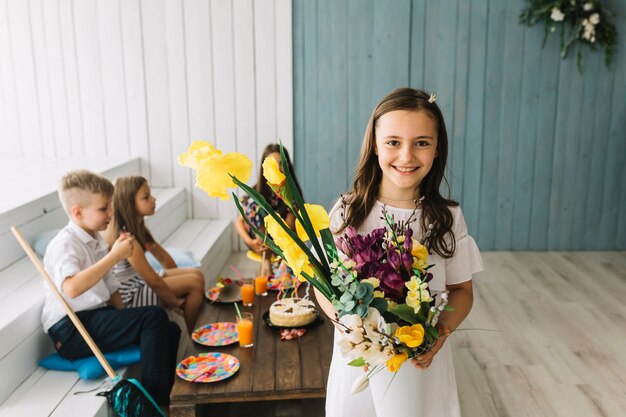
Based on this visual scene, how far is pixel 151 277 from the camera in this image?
2.83 m

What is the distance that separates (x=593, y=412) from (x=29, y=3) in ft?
14.0

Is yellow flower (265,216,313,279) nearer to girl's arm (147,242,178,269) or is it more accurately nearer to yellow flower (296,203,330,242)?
yellow flower (296,203,330,242)

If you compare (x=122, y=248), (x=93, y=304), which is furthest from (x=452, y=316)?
(x=93, y=304)

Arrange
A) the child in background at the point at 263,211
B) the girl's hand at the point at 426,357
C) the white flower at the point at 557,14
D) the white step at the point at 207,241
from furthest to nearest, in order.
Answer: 1. the white flower at the point at 557,14
2. the white step at the point at 207,241
3. the child in background at the point at 263,211
4. the girl's hand at the point at 426,357

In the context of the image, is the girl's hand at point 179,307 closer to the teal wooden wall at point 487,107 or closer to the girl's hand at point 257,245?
the girl's hand at point 257,245

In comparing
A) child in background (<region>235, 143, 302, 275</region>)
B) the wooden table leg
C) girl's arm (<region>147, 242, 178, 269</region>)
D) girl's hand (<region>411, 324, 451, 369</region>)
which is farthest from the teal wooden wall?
girl's hand (<region>411, 324, 451, 369</region>)

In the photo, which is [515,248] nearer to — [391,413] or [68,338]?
[68,338]

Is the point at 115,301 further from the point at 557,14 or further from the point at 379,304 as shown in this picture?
the point at 557,14

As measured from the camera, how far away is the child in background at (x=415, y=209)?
133cm

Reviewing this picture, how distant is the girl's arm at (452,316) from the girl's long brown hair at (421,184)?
0.10 meters

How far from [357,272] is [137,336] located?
5.31 ft

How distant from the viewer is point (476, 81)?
4.62 metres

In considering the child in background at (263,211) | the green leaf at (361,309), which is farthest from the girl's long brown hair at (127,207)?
the green leaf at (361,309)

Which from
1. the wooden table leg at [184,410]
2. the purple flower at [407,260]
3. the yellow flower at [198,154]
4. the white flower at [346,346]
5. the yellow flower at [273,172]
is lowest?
the wooden table leg at [184,410]
